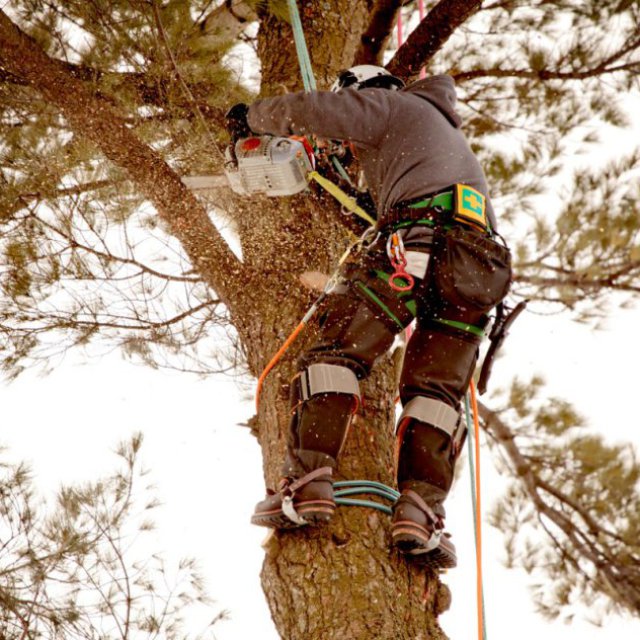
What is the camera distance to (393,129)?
2.11 meters

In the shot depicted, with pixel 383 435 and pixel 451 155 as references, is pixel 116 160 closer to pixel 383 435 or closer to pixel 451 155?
pixel 451 155

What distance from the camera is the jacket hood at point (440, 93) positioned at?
2205mm

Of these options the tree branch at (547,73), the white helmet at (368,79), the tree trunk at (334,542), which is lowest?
the tree trunk at (334,542)

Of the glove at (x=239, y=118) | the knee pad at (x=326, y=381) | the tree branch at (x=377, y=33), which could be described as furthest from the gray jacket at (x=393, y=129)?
the tree branch at (x=377, y=33)

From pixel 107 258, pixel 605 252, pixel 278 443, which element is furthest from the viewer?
pixel 605 252

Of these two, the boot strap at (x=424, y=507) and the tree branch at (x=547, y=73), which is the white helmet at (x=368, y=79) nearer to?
the tree branch at (x=547, y=73)

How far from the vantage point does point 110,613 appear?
2973 mm

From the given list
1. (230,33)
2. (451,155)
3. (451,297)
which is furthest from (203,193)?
(451,297)

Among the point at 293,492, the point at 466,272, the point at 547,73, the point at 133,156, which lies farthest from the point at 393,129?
the point at 547,73

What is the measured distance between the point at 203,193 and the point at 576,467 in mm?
2054

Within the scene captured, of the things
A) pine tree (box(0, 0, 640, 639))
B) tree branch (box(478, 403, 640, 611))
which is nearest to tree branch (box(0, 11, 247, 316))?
pine tree (box(0, 0, 640, 639))

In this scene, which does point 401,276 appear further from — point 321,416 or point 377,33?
point 377,33

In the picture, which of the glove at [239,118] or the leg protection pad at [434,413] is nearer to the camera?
the leg protection pad at [434,413]

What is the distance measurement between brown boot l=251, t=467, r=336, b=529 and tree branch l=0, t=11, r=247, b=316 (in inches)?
31.0
